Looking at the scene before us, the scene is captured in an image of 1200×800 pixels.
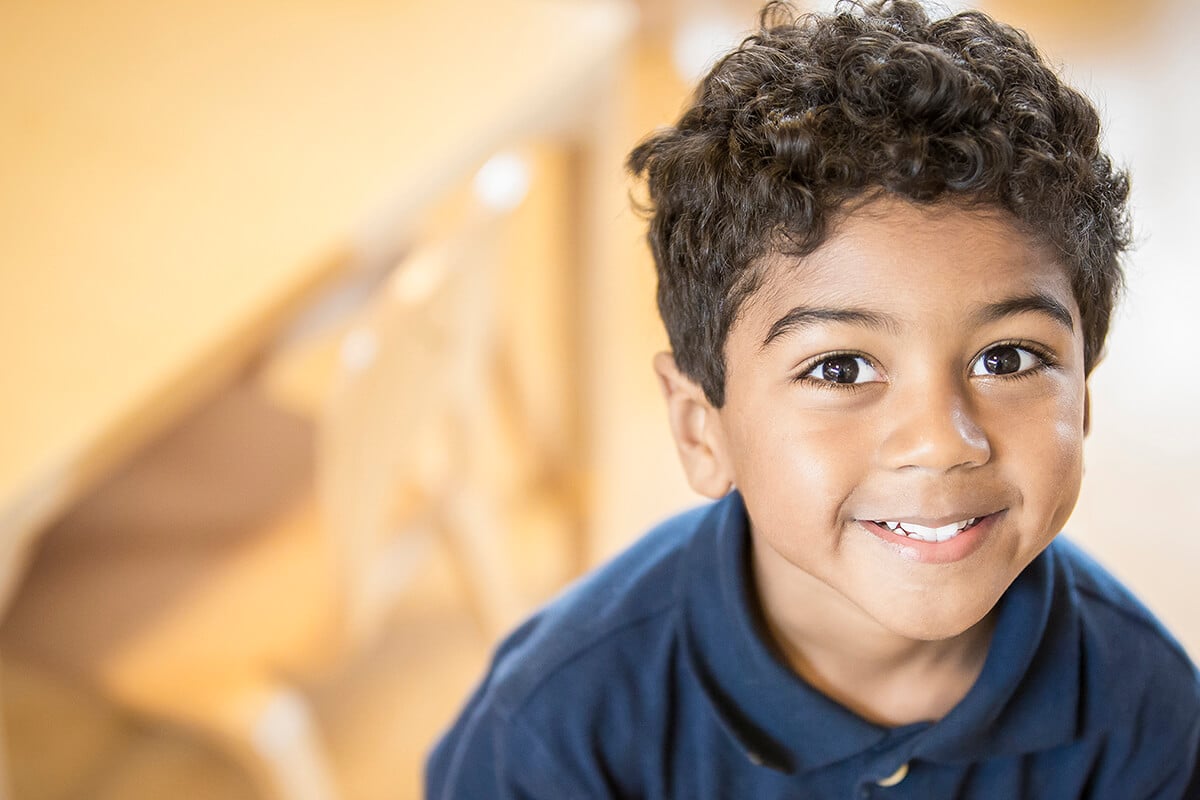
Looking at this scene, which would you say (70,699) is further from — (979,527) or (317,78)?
(979,527)

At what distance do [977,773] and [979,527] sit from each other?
197 millimetres

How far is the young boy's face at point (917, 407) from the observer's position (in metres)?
0.66

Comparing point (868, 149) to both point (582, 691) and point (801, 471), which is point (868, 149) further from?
point (582, 691)

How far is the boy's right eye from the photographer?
2.24 feet

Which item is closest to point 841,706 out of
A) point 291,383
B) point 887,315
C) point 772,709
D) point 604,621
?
point 772,709

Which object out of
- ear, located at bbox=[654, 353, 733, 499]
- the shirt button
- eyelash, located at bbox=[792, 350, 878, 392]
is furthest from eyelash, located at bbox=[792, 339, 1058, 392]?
the shirt button

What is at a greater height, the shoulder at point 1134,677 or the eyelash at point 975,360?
the eyelash at point 975,360

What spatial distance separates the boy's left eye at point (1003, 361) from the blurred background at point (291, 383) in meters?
0.17

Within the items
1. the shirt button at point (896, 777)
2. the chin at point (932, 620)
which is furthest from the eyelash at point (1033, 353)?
the shirt button at point (896, 777)

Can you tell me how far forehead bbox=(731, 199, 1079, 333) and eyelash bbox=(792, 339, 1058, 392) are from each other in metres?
0.02

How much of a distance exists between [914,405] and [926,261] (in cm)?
7

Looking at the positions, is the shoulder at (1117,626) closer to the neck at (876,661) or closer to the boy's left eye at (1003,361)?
the neck at (876,661)

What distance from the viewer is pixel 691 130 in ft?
2.41

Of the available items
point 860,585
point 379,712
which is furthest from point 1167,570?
point 860,585
